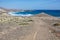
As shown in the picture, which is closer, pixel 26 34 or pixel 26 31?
pixel 26 34

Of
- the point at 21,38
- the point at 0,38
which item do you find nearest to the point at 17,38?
the point at 21,38

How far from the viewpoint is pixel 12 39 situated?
57.0 ft

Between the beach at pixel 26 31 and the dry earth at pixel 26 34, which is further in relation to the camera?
the beach at pixel 26 31

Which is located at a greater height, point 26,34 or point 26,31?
point 26,34

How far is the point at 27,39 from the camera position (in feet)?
56.1

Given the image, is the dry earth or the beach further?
the beach

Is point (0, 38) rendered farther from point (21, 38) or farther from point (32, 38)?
point (32, 38)

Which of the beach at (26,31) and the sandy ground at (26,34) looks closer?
the sandy ground at (26,34)

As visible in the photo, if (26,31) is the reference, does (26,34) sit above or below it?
above

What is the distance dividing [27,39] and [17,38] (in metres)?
1.30

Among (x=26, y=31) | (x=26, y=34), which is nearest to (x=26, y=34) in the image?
(x=26, y=34)

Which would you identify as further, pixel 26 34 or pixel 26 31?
pixel 26 31

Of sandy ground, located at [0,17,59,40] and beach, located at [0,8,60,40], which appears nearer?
sandy ground, located at [0,17,59,40]

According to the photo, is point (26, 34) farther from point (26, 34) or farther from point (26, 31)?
point (26, 31)
